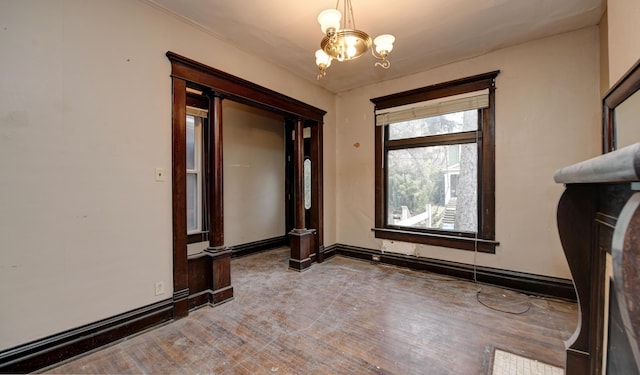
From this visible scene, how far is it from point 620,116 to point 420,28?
77.0 inches

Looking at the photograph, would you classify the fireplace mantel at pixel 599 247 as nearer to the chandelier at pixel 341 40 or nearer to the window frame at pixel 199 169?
the chandelier at pixel 341 40

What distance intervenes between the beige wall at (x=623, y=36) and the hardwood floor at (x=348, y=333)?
7.22 feet

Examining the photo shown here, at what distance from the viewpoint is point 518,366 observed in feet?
6.21

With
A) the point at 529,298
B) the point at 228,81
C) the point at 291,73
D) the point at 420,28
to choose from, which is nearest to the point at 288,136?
the point at 291,73

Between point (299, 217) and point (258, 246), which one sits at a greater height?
point (299, 217)

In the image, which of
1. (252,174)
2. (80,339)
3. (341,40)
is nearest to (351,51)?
(341,40)

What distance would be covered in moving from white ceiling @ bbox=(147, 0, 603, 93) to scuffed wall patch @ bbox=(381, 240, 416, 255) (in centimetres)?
270

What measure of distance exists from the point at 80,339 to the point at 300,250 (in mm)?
2517

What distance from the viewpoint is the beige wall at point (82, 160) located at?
1.81 meters

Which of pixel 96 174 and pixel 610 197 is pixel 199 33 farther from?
pixel 610 197

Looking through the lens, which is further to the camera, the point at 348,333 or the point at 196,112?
the point at 196,112

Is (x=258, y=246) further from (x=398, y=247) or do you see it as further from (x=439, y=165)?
(x=439, y=165)

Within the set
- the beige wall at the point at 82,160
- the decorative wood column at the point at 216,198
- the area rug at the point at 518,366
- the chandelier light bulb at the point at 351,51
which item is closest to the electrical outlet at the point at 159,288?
the beige wall at the point at 82,160

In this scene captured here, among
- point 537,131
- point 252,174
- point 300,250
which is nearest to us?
point 537,131
